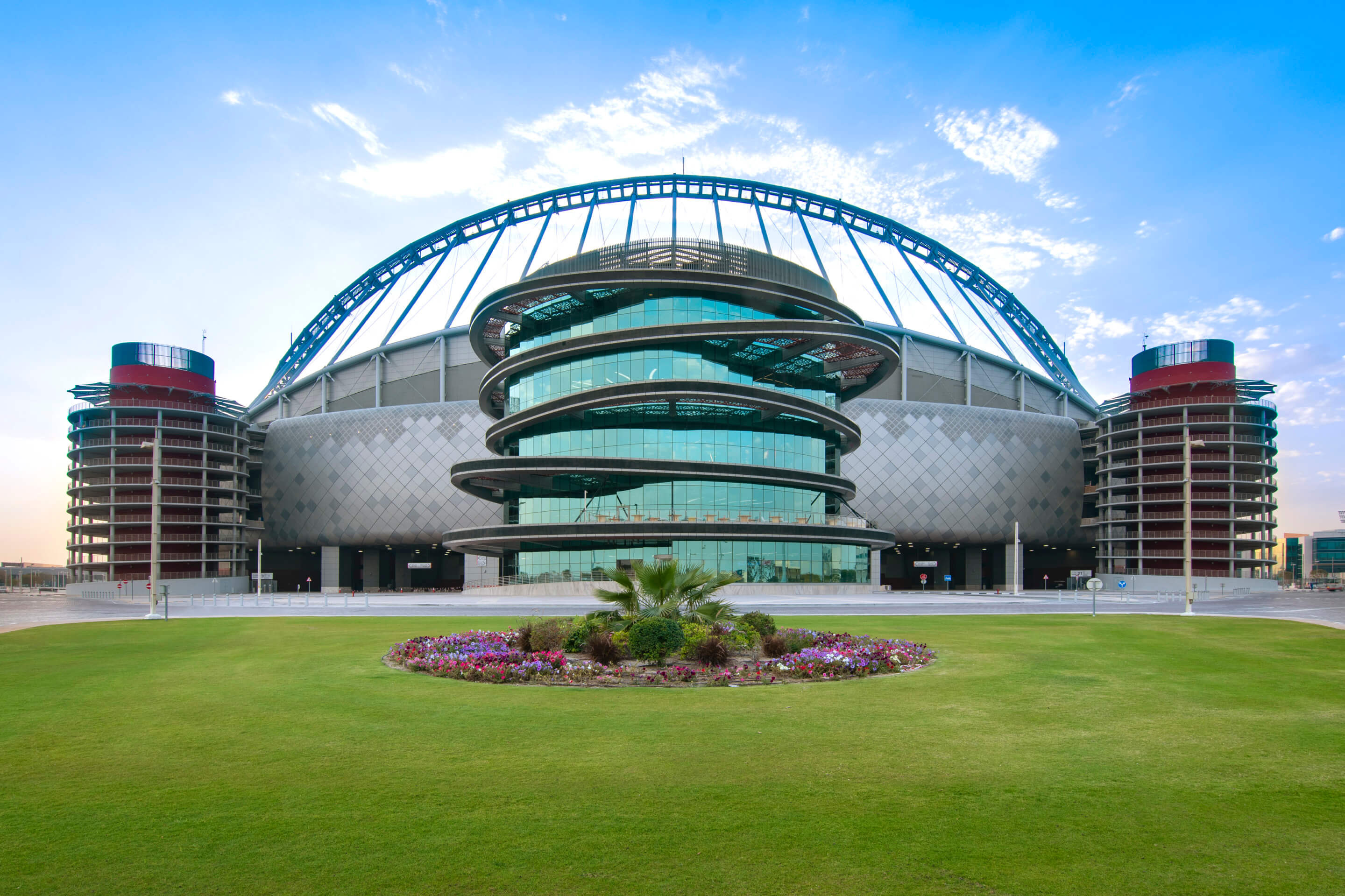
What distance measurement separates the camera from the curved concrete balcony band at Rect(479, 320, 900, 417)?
63625 mm

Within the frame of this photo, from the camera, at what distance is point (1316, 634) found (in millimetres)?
27500

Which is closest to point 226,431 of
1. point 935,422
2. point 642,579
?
point 935,422

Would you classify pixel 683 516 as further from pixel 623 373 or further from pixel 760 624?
pixel 760 624

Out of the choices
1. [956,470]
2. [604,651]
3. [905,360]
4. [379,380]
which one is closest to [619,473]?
[956,470]

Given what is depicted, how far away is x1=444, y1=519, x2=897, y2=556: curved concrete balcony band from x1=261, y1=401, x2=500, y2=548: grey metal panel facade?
68.9 feet

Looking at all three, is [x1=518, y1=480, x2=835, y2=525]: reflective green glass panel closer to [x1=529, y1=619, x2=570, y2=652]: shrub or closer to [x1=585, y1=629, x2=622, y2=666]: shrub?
[x1=529, y1=619, x2=570, y2=652]: shrub

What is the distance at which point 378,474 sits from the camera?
301 feet

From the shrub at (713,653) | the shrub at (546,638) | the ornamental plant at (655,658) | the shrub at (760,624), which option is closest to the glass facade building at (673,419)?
the shrub at (760,624)

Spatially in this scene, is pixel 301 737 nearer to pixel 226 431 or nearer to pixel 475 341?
pixel 475 341

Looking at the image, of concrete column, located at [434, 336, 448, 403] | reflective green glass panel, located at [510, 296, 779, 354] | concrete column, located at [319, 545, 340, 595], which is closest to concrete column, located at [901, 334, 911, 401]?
reflective green glass panel, located at [510, 296, 779, 354]

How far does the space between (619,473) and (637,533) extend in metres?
4.90

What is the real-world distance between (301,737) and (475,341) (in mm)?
69320

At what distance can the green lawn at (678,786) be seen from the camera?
6809 millimetres

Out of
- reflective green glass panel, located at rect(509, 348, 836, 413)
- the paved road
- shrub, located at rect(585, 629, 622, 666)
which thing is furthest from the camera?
reflective green glass panel, located at rect(509, 348, 836, 413)
